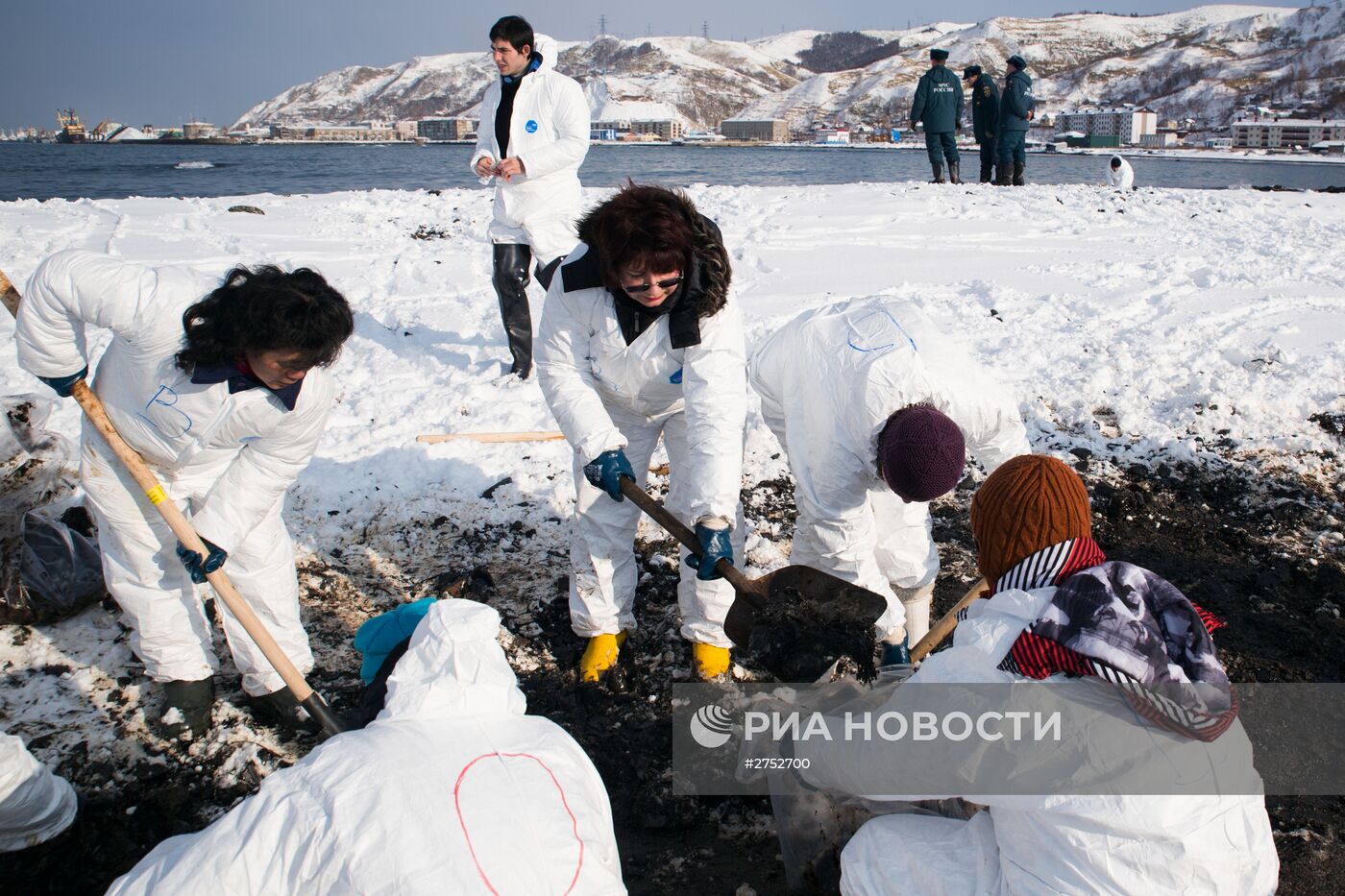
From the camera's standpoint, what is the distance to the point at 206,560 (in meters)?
2.18

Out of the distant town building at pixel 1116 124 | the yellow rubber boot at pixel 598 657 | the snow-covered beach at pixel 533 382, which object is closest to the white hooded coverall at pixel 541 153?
the snow-covered beach at pixel 533 382

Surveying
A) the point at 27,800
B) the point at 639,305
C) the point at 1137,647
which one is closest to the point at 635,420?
the point at 639,305

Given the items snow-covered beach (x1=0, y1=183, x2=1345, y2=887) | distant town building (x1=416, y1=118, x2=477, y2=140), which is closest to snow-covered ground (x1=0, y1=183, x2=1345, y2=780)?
snow-covered beach (x1=0, y1=183, x2=1345, y2=887)

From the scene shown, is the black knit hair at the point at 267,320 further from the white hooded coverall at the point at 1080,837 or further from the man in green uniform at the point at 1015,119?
the man in green uniform at the point at 1015,119

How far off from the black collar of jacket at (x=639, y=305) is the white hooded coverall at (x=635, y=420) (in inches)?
0.8

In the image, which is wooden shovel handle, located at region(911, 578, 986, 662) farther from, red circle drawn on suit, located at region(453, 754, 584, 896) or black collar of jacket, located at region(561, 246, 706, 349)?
red circle drawn on suit, located at region(453, 754, 584, 896)

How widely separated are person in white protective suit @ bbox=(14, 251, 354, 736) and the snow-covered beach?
0.30 m

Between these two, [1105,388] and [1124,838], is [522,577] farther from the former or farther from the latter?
[1105,388]

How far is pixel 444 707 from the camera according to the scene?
1.27m

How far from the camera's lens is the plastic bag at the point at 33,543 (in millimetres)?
2760

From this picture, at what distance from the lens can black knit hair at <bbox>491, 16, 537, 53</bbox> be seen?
4.25 m

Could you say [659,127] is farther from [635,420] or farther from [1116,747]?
[1116,747]

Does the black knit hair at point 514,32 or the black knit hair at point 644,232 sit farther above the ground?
the black knit hair at point 514,32

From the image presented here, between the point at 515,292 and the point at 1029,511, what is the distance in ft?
11.9
